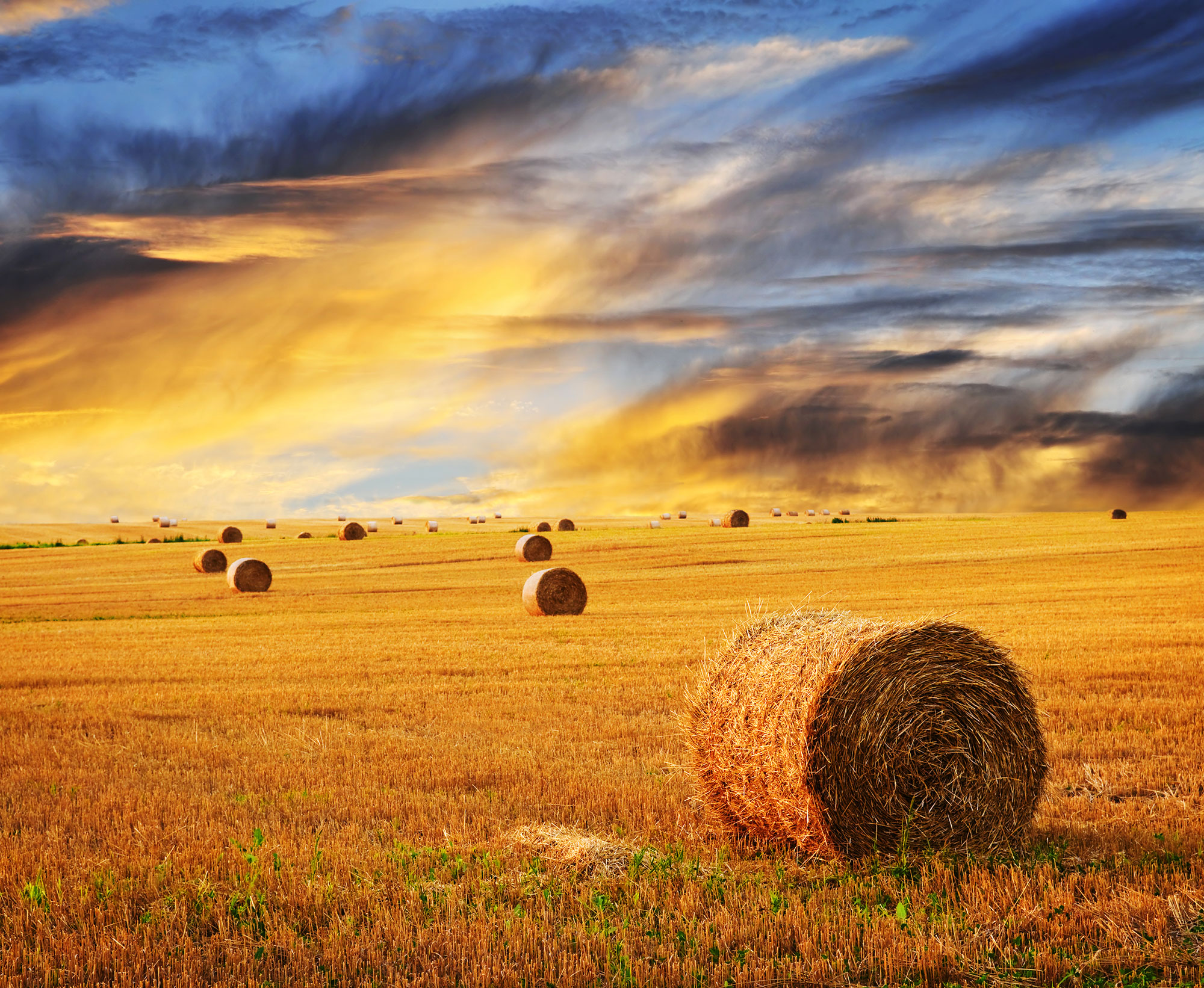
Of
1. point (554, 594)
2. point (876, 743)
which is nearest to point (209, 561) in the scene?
point (554, 594)

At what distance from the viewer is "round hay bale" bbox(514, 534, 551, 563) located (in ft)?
151

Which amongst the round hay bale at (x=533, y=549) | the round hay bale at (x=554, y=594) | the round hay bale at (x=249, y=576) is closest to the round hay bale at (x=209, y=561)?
the round hay bale at (x=249, y=576)

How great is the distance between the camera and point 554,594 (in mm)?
28359

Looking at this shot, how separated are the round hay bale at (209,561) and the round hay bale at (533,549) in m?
13.4

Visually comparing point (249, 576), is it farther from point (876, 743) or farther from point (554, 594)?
point (876, 743)

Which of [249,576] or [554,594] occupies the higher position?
[249,576]

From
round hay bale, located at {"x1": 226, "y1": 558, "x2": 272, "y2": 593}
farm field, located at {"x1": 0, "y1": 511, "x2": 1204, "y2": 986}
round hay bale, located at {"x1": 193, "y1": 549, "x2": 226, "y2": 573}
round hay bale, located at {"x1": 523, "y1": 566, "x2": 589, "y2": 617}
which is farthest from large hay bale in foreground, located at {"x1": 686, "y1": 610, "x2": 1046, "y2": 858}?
round hay bale, located at {"x1": 193, "y1": 549, "x2": 226, "y2": 573}

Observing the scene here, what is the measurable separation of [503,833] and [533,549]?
38.3 m

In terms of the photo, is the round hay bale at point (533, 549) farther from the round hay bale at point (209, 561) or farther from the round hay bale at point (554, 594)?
the round hay bale at point (554, 594)

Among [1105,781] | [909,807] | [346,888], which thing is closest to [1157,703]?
[1105,781]

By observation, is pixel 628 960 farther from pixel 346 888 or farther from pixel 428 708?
pixel 428 708

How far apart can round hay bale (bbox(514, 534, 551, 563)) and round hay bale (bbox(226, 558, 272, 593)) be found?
37.5ft

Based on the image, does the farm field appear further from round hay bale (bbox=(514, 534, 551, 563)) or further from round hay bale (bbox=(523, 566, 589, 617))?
round hay bale (bbox=(514, 534, 551, 563))

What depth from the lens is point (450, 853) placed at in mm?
7621
